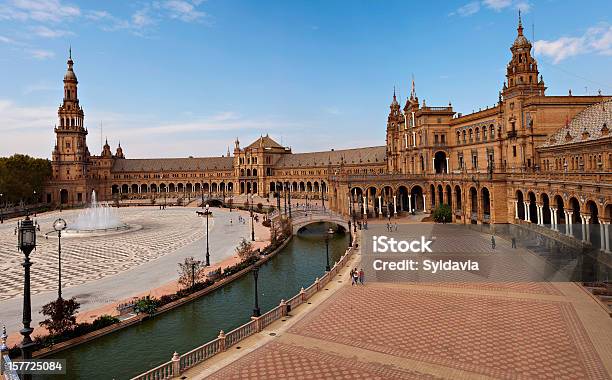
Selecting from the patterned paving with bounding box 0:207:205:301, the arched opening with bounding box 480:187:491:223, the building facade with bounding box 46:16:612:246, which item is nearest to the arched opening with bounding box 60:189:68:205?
the building facade with bounding box 46:16:612:246

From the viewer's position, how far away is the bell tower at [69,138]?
123m

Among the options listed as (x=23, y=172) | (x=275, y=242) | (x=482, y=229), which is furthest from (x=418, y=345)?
(x=23, y=172)

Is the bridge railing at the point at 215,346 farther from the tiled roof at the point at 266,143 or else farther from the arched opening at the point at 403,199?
the tiled roof at the point at 266,143

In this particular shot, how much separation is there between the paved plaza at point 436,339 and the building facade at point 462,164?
1277cm

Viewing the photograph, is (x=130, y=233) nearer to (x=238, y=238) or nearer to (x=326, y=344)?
(x=238, y=238)

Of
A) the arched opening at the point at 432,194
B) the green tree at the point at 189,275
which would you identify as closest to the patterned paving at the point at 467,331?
the green tree at the point at 189,275

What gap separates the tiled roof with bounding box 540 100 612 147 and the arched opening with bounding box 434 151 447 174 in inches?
968

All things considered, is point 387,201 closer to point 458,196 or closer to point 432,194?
point 432,194

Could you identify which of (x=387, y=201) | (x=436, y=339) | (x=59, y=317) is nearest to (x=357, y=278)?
(x=436, y=339)

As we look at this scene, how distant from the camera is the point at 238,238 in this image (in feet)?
195

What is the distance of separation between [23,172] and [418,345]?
11612 centimetres

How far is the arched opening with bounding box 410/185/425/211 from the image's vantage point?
77250 millimetres

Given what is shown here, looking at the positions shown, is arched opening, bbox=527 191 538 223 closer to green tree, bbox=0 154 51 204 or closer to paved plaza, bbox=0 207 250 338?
paved plaza, bbox=0 207 250 338

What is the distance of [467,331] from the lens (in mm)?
21609
